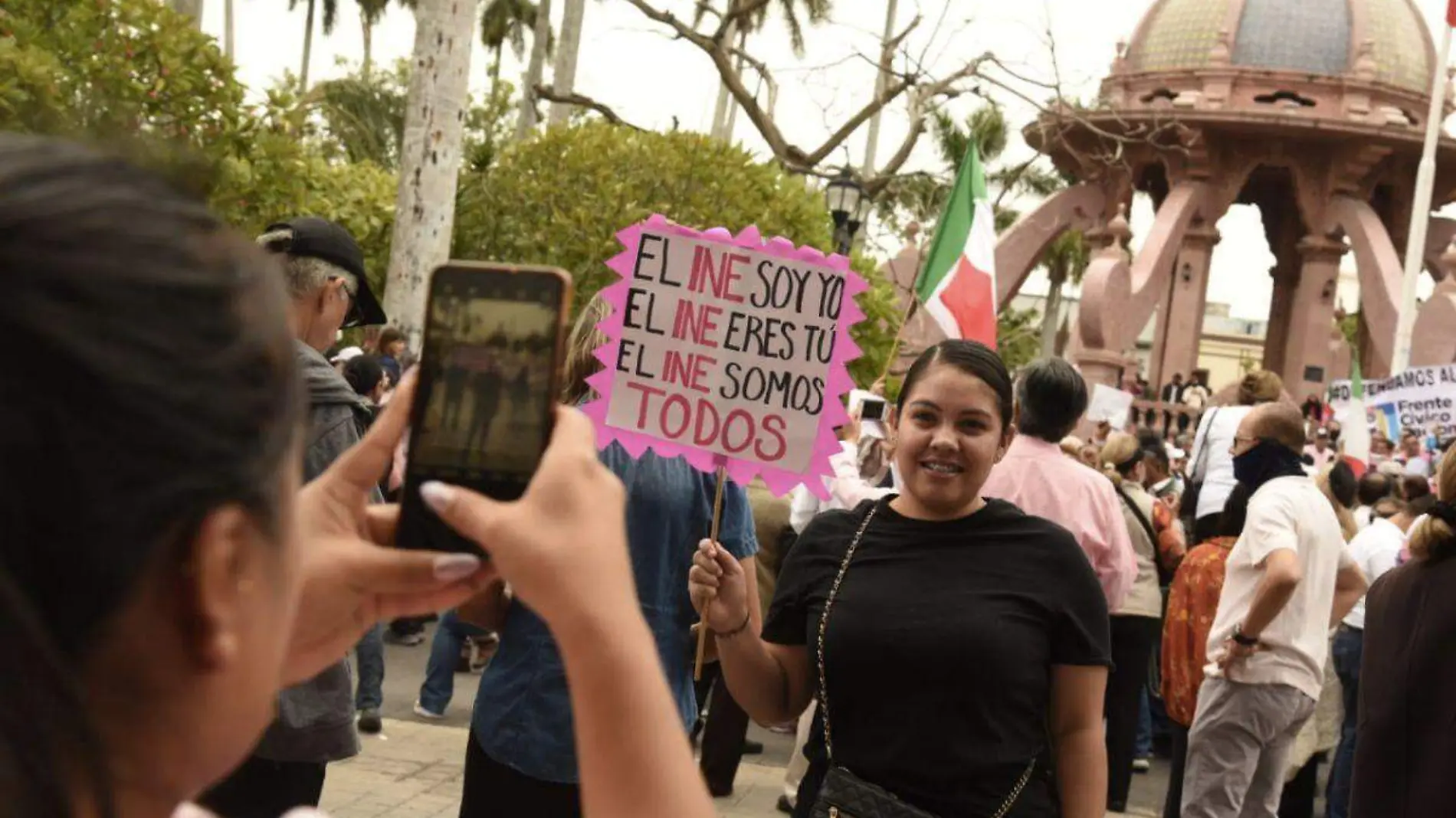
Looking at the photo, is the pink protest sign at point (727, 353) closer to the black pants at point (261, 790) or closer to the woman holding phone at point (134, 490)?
the black pants at point (261, 790)

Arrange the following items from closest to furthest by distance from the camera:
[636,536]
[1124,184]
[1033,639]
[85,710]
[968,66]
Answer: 1. [85,710]
2. [1033,639]
3. [636,536]
4. [968,66]
5. [1124,184]

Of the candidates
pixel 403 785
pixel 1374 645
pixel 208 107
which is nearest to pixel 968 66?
pixel 208 107

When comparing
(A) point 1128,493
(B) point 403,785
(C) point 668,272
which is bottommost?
(B) point 403,785

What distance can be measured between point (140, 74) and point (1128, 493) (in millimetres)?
8793

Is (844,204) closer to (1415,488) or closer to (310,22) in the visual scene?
(1415,488)

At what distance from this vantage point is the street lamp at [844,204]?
16438mm

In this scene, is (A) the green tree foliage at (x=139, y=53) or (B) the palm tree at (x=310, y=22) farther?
(B) the palm tree at (x=310, y=22)

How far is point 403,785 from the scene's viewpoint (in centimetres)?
766

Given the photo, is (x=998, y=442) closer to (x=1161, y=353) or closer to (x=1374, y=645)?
(x=1374, y=645)

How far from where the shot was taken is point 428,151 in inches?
622

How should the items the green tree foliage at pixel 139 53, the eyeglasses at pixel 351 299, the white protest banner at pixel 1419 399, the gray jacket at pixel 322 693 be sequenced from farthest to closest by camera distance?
the white protest banner at pixel 1419 399 < the green tree foliage at pixel 139 53 < the eyeglasses at pixel 351 299 < the gray jacket at pixel 322 693

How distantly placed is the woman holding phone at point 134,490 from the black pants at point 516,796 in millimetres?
3075

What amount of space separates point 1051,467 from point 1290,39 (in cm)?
2502

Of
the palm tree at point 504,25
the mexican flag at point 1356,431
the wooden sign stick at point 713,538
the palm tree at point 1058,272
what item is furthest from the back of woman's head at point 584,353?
the palm tree at point 504,25
